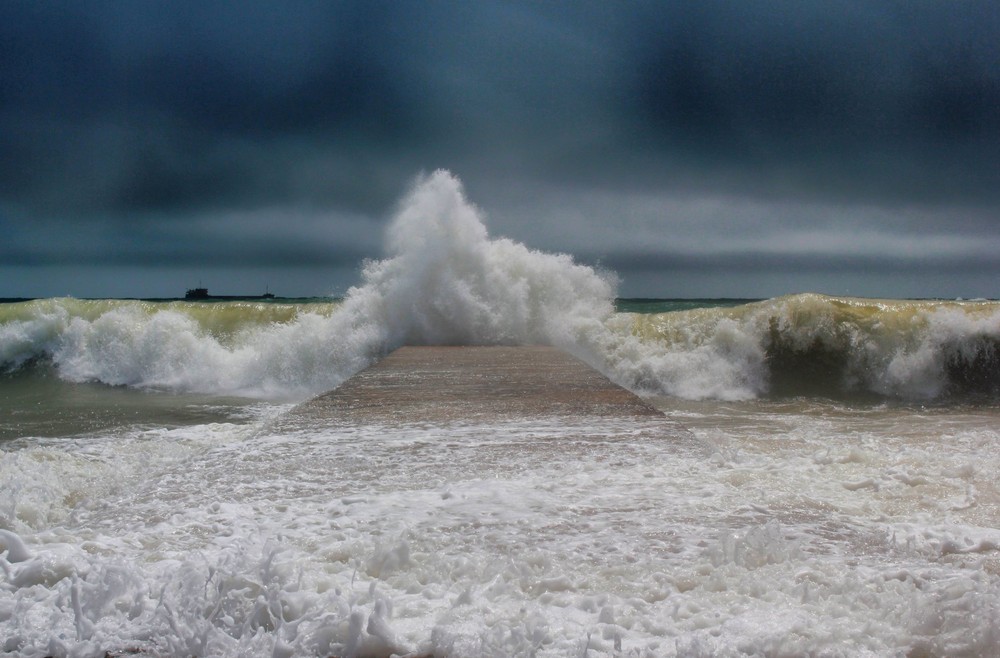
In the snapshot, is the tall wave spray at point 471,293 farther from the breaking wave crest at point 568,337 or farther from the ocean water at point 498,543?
the ocean water at point 498,543

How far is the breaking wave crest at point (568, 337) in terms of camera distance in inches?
400

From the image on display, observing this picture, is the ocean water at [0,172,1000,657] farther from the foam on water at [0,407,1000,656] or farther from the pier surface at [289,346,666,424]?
the pier surface at [289,346,666,424]

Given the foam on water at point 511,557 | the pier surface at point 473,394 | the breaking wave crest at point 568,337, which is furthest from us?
the breaking wave crest at point 568,337

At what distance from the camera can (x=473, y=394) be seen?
514 cm

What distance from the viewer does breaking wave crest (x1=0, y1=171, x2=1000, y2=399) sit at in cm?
1016

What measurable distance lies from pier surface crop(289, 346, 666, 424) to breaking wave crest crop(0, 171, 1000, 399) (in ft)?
10.9

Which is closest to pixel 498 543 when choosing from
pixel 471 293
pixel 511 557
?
pixel 511 557

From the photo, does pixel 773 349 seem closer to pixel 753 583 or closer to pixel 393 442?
pixel 393 442

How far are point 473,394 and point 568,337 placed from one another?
592 centimetres

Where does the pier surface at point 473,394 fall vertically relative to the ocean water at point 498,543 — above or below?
above

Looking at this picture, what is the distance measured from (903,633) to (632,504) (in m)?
0.99

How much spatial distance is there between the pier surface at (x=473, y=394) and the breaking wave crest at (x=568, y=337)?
332cm

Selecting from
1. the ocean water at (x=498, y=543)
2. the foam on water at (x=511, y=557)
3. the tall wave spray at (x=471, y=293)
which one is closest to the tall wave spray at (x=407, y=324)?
the tall wave spray at (x=471, y=293)

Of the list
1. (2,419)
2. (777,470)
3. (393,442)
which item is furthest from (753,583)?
(2,419)
